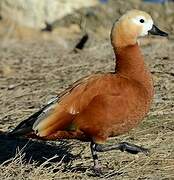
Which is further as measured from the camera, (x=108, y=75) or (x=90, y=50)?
(x=90, y=50)

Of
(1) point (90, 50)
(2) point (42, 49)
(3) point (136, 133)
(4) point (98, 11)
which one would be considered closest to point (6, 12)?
(4) point (98, 11)

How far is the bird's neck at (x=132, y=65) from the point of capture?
19.1 feet

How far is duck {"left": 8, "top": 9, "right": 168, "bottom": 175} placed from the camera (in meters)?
5.63

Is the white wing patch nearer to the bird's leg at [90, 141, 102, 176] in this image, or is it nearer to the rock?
the bird's leg at [90, 141, 102, 176]

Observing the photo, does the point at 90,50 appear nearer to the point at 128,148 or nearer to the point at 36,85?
the point at 36,85

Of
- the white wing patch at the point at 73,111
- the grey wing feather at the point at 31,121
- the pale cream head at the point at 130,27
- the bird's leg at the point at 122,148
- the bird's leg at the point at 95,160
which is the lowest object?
the bird's leg at the point at 95,160

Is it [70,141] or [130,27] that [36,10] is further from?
[130,27]

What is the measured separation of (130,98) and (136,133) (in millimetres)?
1277

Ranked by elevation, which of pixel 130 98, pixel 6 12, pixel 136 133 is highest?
pixel 130 98

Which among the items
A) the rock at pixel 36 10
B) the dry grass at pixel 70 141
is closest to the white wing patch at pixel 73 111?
the dry grass at pixel 70 141

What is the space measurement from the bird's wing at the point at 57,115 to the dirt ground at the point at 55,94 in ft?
1.05

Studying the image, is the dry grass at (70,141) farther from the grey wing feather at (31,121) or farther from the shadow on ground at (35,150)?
the grey wing feather at (31,121)

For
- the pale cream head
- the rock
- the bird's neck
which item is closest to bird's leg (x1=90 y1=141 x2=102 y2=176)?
the bird's neck

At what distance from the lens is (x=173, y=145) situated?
634 centimetres
